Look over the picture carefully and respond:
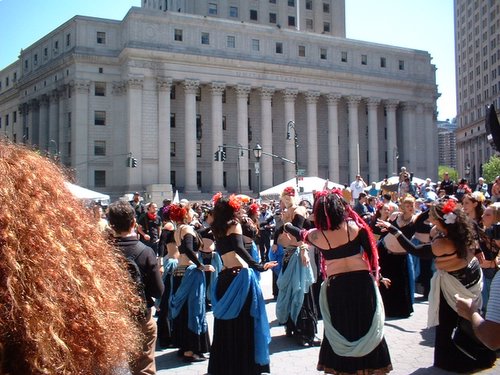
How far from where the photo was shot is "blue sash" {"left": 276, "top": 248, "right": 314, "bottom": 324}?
8609mm

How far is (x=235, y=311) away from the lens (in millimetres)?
6570

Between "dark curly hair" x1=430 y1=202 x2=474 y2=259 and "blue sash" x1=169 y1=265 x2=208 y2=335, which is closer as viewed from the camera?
"dark curly hair" x1=430 y1=202 x2=474 y2=259

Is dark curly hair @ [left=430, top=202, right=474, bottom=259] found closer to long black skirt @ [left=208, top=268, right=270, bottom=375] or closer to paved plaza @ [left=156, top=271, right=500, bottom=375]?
paved plaza @ [left=156, top=271, right=500, bottom=375]

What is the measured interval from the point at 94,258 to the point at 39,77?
67188 mm

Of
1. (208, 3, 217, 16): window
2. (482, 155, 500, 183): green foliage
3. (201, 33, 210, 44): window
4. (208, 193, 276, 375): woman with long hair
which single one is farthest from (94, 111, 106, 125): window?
(482, 155, 500, 183): green foliage

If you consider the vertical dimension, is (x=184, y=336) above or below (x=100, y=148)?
below

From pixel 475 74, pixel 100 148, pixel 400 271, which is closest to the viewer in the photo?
pixel 400 271

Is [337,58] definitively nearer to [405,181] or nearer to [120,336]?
[405,181]

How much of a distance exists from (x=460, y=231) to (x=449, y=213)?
276mm

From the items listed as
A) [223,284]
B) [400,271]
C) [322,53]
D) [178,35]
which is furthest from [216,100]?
[223,284]

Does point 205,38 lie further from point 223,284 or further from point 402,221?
point 223,284

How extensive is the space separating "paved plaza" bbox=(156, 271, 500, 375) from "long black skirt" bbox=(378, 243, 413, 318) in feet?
1.15

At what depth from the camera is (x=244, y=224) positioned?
1130cm

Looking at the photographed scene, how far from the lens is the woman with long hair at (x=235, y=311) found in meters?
6.52
